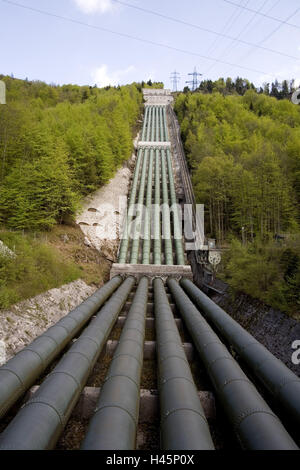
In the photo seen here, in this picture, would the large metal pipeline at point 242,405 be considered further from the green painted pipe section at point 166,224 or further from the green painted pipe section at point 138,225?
the green painted pipe section at point 166,224

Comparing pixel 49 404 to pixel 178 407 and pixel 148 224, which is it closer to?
pixel 178 407

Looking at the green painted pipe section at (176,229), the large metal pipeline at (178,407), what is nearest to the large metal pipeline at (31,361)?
the large metal pipeline at (178,407)

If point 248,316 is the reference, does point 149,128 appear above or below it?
above

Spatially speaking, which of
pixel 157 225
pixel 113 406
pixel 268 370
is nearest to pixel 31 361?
pixel 113 406

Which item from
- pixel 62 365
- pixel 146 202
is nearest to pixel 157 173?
pixel 146 202
